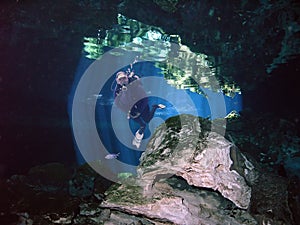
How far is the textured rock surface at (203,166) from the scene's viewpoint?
16.0ft

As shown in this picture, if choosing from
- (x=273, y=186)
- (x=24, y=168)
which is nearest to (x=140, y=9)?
(x=273, y=186)

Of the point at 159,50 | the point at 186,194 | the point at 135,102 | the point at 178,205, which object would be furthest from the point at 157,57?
the point at 178,205

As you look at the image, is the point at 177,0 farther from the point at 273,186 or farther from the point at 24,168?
the point at 24,168

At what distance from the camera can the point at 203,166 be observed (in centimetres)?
484

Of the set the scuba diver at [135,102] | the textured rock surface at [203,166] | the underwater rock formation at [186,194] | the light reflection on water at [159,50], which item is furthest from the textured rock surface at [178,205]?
the light reflection on water at [159,50]

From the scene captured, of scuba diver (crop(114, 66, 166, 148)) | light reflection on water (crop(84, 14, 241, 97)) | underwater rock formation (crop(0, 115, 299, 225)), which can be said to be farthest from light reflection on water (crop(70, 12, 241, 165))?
underwater rock formation (crop(0, 115, 299, 225))

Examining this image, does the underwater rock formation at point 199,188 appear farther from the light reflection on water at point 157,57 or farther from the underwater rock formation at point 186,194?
the light reflection on water at point 157,57

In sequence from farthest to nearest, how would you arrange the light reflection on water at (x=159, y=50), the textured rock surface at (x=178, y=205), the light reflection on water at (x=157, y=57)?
the light reflection on water at (x=157, y=57)
the light reflection on water at (x=159, y=50)
the textured rock surface at (x=178, y=205)

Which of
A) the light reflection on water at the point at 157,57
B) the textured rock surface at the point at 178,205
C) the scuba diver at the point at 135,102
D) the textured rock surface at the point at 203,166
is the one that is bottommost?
the textured rock surface at the point at 178,205

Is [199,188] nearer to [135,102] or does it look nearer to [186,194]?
[186,194]

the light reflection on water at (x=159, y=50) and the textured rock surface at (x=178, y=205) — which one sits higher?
the light reflection on water at (x=159, y=50)

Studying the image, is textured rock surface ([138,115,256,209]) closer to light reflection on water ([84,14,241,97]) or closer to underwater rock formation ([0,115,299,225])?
underwater rock formation ([0,115,299,225])

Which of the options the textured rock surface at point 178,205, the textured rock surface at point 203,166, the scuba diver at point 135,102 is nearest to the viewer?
the textured rock surface at point 178,205

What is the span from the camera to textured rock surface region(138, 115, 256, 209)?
4867mm
